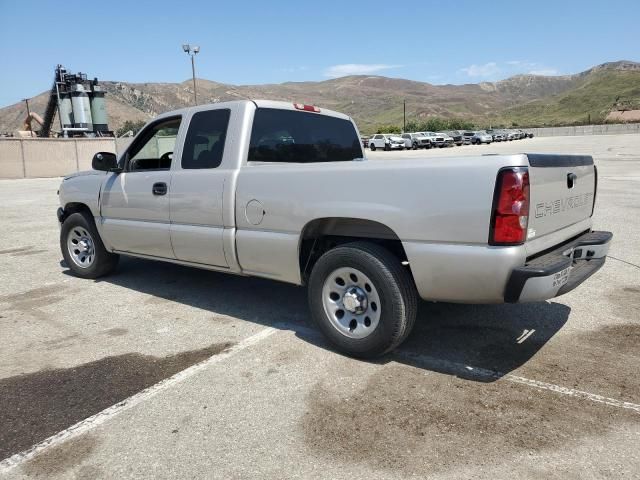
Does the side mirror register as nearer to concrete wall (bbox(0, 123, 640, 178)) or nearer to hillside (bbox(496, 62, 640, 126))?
concrete wall (bbox(0, 123, 640, 178))

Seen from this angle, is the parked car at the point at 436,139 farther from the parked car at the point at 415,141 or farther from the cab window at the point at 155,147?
the cab window at the point at 155,147

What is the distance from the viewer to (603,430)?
2879mm

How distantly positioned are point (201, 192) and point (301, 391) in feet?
6.80

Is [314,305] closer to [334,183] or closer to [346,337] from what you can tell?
[346,337]

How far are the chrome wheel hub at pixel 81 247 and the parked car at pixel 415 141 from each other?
48370mm

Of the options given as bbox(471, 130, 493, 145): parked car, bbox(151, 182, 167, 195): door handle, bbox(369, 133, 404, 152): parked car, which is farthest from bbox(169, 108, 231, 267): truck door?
bbox(471, 130, 493, 145): parked car

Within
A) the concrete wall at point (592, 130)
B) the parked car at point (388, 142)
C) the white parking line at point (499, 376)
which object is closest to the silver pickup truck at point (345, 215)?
the white parking line at point (499, 376)

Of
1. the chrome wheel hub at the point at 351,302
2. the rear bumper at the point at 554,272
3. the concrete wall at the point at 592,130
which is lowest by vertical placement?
the chrome wheel hub at the point at 351,302

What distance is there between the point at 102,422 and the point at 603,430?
9.36ft

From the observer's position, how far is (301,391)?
11.1 feet

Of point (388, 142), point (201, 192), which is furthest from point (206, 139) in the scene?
point (388, 142)

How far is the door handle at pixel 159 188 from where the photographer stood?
4.98m

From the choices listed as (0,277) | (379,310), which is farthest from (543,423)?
(0,277)

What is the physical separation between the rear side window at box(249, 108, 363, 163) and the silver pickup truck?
13mm
